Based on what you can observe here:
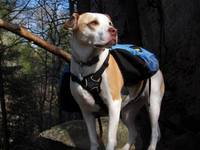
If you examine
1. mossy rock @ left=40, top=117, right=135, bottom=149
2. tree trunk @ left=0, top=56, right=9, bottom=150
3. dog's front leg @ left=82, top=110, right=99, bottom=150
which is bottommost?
tree trunk @ left=0, top=56, right=9, bottom=150

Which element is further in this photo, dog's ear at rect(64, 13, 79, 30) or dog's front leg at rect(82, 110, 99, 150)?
dog's front leg at rect(82, 110, 99, 150)

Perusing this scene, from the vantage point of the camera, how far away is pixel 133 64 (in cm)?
773

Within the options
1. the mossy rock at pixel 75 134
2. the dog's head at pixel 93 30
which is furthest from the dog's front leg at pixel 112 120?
the mossy rock at pixel 75 134

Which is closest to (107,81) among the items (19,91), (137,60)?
(137,60)

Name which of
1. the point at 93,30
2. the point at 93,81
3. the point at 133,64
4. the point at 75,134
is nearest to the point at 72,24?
the point at 93,30

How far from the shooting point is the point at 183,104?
11148mm

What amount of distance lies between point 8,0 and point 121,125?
21.3 metres

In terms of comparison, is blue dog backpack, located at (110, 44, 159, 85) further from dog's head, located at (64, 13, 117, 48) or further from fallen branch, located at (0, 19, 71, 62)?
fallen branch, located at (0, 19, 71, 62)

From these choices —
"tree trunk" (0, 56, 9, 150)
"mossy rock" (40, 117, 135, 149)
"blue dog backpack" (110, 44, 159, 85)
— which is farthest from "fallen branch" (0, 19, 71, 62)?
"tree trunk" (0, 56, 9, 150)

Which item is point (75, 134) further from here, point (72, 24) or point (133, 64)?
point (72, 24)

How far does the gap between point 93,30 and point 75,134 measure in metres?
3.18

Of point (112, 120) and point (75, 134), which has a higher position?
point (112, 120)

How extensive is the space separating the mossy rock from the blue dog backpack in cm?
170

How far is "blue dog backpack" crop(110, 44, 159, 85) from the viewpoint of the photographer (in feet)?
24.9
